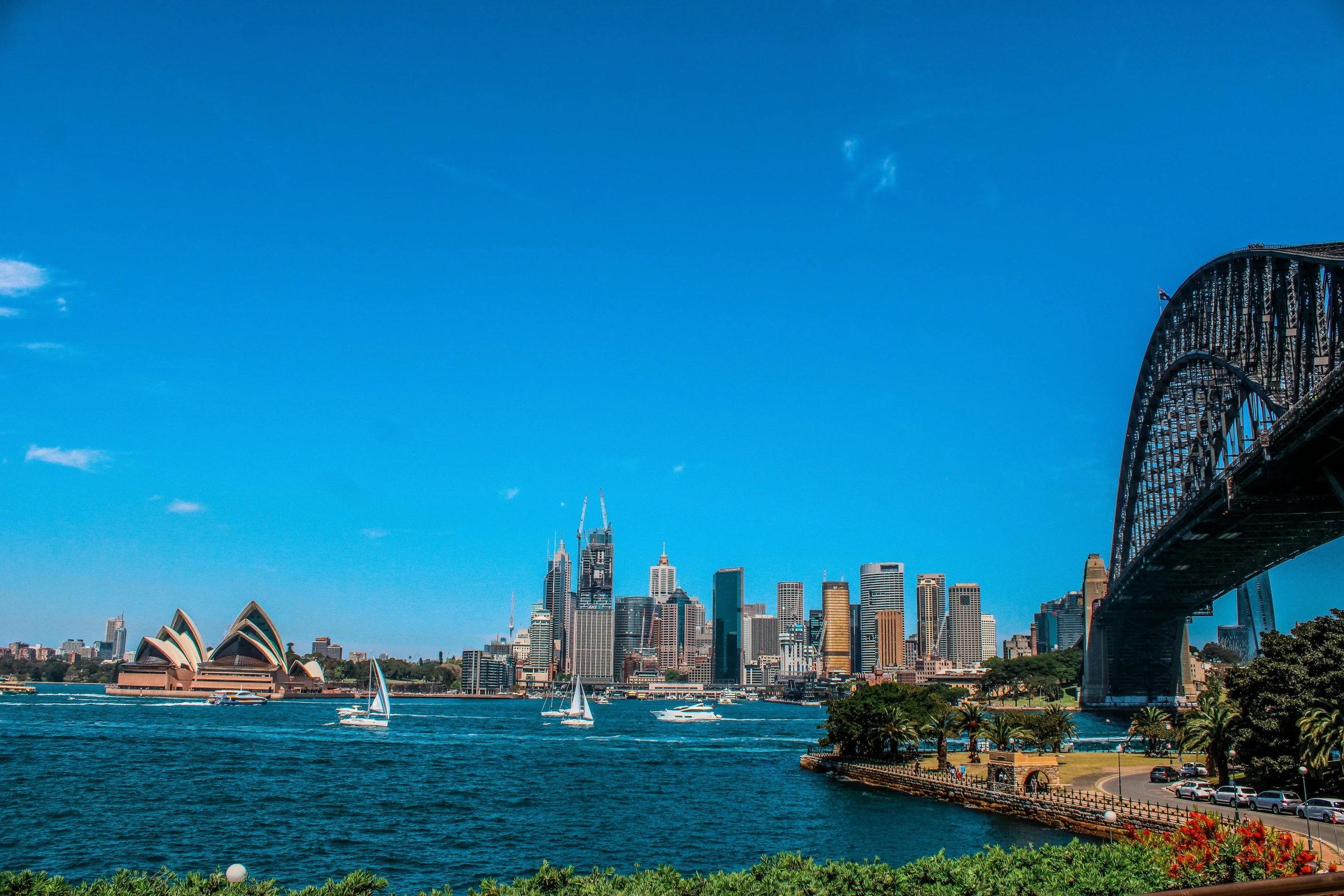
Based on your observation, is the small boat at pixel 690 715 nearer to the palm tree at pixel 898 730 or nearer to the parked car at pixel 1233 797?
the palm tree at pixel 898 730

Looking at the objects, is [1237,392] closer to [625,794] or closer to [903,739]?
[903,739]

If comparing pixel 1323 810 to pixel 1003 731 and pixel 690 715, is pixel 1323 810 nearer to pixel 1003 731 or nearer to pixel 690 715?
pixel 1003 731

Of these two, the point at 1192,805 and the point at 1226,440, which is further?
the point at 1226,440

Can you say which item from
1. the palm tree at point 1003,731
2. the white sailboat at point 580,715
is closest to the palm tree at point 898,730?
the palm tree at point 1003,731

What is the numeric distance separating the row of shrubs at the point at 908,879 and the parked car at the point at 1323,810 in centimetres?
2306

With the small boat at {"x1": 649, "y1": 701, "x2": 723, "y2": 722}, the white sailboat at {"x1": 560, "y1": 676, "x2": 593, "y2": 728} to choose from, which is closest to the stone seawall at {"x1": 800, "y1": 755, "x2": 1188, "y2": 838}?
the white sailboat at {"x1": 560, "y1": 676, "x2": 593, "y2": 728}

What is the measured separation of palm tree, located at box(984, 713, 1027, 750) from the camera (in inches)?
2549

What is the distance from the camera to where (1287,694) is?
4875 cm

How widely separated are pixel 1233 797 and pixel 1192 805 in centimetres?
189

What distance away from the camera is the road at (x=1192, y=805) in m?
37.1

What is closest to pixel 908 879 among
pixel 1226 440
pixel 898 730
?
pixel 898 730

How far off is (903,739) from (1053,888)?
59198 mm

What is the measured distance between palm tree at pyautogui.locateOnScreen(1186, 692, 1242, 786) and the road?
2.66 meters

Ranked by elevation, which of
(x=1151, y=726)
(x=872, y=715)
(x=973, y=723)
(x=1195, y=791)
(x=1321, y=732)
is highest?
(x=1321, y=732)
